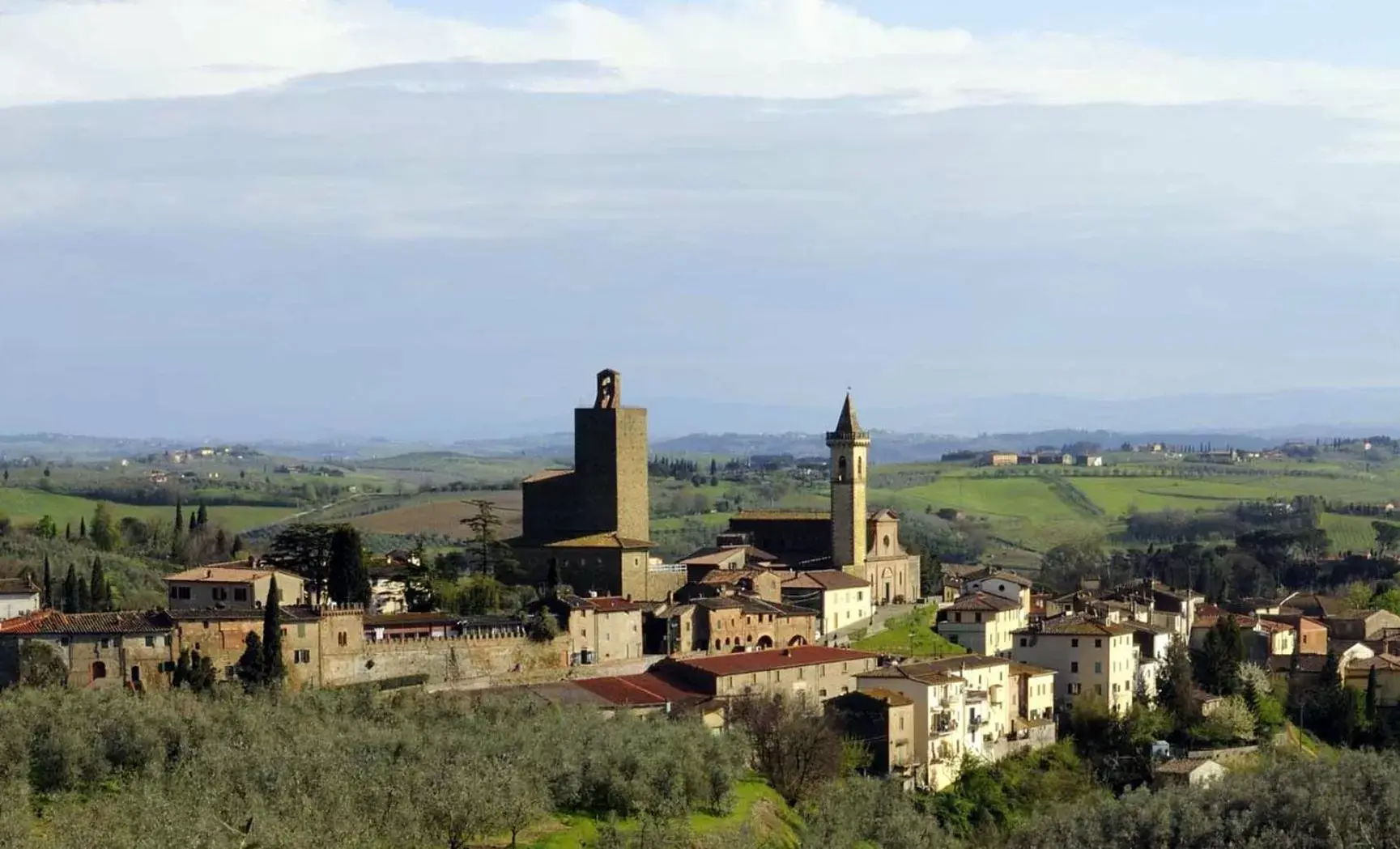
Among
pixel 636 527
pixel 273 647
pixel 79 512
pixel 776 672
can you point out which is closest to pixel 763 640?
pixel 776 672

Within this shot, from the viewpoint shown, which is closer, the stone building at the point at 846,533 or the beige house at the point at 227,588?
the beige house at the point at 227,588

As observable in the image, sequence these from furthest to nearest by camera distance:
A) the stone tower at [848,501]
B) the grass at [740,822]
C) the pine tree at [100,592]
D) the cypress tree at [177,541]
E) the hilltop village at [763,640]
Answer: the cypress tree at [177,541] < the stone tower at [848,501] < the pine tree at [100,592] < the hilltop village at [763,640] < the grass at [740,822]

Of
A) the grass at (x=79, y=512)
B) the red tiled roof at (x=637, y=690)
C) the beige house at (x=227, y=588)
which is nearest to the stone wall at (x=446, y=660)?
the red tiled roof at (x=637, y=690)

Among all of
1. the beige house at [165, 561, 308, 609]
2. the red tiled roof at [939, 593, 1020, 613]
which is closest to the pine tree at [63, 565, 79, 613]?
the beige house at [165, 561, 308, 609]

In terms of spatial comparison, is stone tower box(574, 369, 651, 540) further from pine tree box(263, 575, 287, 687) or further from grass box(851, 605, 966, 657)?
pine tree box(263, 575, 287, 687)

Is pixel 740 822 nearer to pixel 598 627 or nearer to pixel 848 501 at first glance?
pixel 598 627

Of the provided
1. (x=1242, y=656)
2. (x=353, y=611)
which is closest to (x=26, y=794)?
(x=353, y=611)

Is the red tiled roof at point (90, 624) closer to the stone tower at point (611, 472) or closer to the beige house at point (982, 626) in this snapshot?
the stone tower at point (611, 472)
